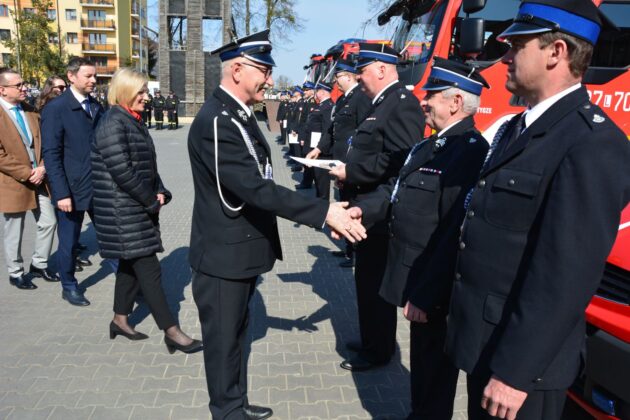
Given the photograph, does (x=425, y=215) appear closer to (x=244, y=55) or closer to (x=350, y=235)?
(x=350, y=235)

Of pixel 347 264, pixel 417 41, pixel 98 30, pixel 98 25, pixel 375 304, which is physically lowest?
pixel 347 264

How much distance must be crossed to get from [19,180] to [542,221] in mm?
5031

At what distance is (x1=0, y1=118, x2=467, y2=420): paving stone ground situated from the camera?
3.21 metres

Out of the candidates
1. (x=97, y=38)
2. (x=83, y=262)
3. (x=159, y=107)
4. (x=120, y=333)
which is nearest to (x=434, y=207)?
(x=120, y=333)

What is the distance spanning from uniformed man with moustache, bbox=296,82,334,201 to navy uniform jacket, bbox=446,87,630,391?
5.74m

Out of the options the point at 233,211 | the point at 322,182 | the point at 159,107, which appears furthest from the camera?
the point at 159,107

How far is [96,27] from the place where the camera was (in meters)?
73.6

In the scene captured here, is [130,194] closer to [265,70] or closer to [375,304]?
[265,70]

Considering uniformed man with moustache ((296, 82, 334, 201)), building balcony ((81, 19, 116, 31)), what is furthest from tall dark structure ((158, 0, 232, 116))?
building balcony ((81, 19, 116, 31))

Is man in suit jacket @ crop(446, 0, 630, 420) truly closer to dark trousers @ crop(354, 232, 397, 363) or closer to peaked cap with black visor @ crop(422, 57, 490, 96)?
peaked cap with black visor @ crop(422, 57, 490, 96)

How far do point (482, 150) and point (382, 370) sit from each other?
203 centimetres

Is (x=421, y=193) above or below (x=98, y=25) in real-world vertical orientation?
below

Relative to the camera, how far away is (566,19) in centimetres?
156

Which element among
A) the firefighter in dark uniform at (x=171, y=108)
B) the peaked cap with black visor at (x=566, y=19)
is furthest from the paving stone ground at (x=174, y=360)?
the firefighter in dark uniform at (x=171, y=108)
